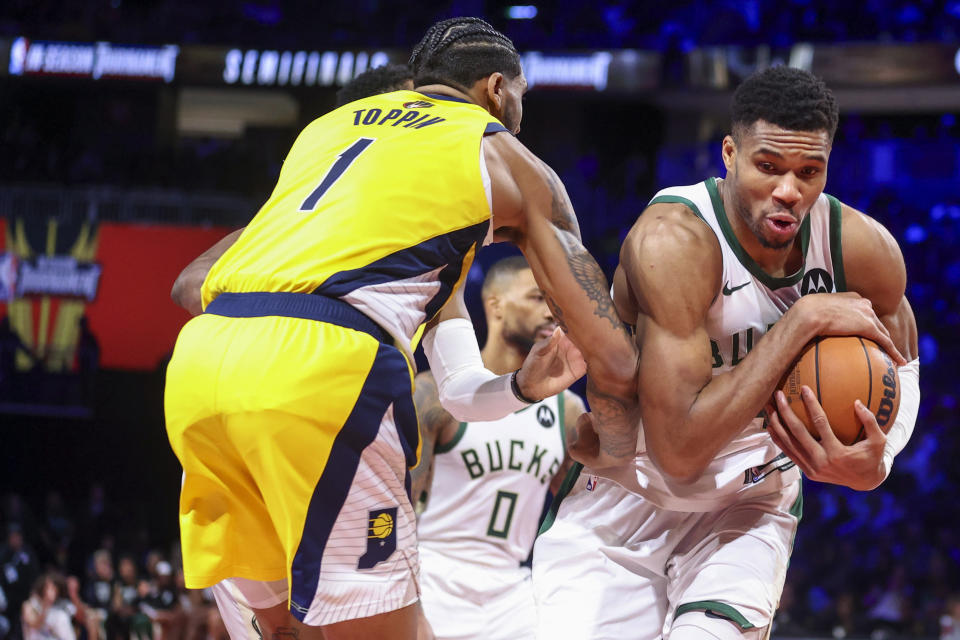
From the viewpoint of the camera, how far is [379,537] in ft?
7.57

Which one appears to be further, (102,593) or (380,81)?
(102,593)

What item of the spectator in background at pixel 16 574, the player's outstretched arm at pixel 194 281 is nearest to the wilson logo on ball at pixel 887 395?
the player's outstretched arm at pixel 194 281

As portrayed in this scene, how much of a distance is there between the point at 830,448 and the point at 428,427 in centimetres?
223

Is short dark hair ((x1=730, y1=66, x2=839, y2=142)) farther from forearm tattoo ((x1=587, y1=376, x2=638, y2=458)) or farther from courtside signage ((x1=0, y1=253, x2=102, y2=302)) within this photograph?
courtside signage ((x1=0, y1=253, x2=102, y2=302))

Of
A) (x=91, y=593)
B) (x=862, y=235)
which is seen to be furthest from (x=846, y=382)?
(x=91, y=593)

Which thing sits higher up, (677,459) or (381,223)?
(381,223)

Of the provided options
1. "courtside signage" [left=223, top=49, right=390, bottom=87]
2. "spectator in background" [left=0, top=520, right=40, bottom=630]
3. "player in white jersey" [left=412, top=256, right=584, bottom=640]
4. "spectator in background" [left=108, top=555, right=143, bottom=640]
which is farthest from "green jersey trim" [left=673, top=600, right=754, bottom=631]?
"courtside signage" [left=223, top=49, right=390, bottom=87]

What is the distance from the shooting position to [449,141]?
8.22 ft

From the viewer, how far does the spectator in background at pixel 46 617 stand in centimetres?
819

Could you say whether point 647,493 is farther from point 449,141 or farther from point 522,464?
point 522,464

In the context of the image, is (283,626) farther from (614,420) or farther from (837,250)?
(837,250)

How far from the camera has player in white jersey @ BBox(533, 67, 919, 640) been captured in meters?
2.78

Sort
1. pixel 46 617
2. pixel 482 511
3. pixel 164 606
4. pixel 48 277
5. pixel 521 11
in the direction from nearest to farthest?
pixel 482 511 < pixel 164 606 < pixel 46 617 < pixel 48 277 < pixel 521 11

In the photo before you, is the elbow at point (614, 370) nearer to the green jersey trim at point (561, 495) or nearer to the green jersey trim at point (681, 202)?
the green jersey trim at point (681, 202)
